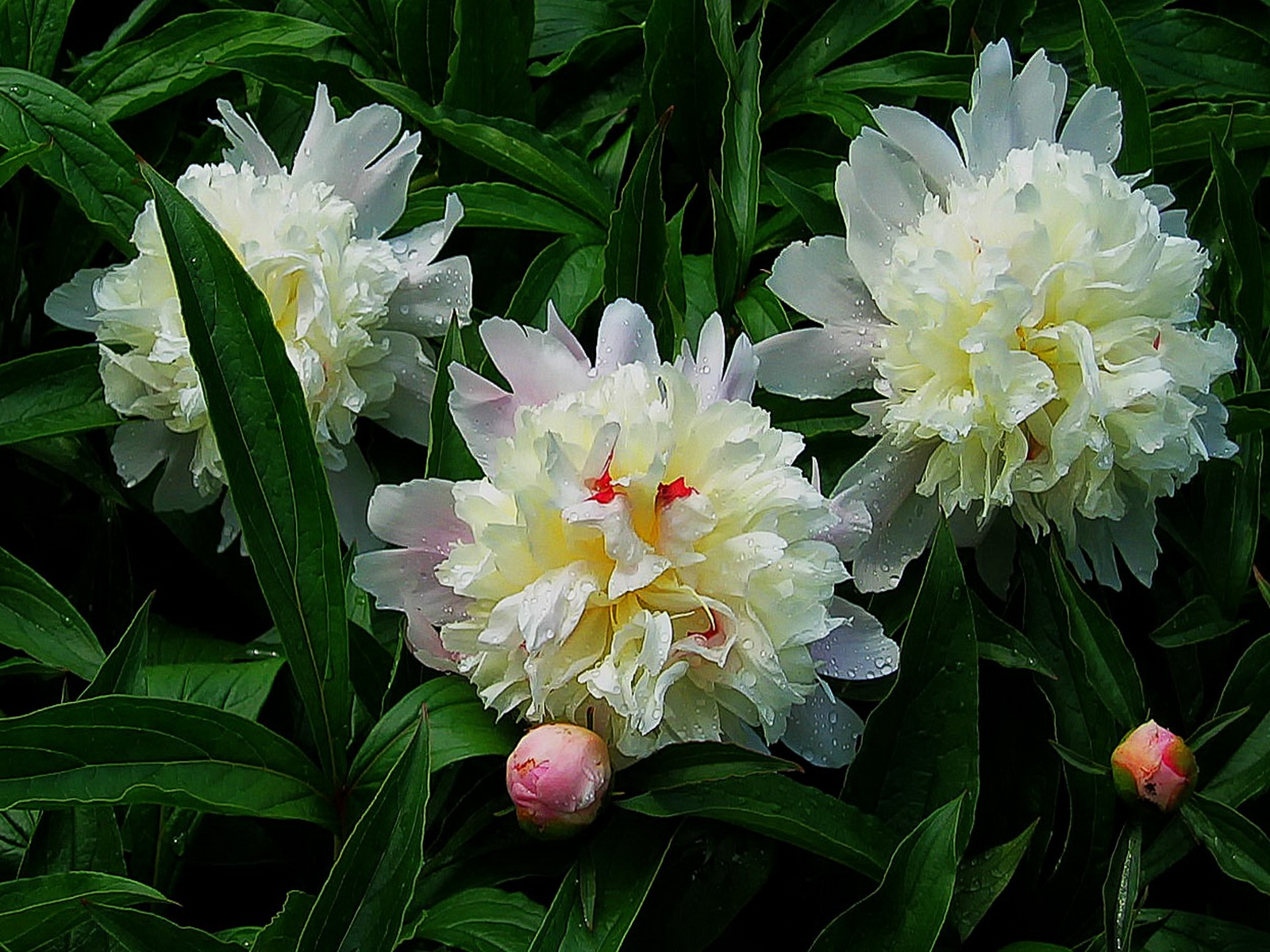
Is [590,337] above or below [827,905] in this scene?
above

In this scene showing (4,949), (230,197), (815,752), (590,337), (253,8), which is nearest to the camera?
(4,949)

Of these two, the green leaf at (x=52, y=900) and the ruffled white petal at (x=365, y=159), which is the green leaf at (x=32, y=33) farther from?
the green leaf at (x=52, y=900)

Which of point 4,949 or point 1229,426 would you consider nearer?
point 4,949

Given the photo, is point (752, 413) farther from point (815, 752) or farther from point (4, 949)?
point (4, 949)

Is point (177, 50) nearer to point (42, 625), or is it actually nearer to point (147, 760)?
point (42, 625)

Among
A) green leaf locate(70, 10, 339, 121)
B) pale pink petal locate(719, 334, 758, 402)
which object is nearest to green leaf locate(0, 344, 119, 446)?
green leaf locate(70, 10, 339, 121)

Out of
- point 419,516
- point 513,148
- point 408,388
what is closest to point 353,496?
point 408,388

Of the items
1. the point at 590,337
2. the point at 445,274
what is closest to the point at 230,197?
the point at 445,274

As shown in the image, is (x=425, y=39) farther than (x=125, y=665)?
Yes
